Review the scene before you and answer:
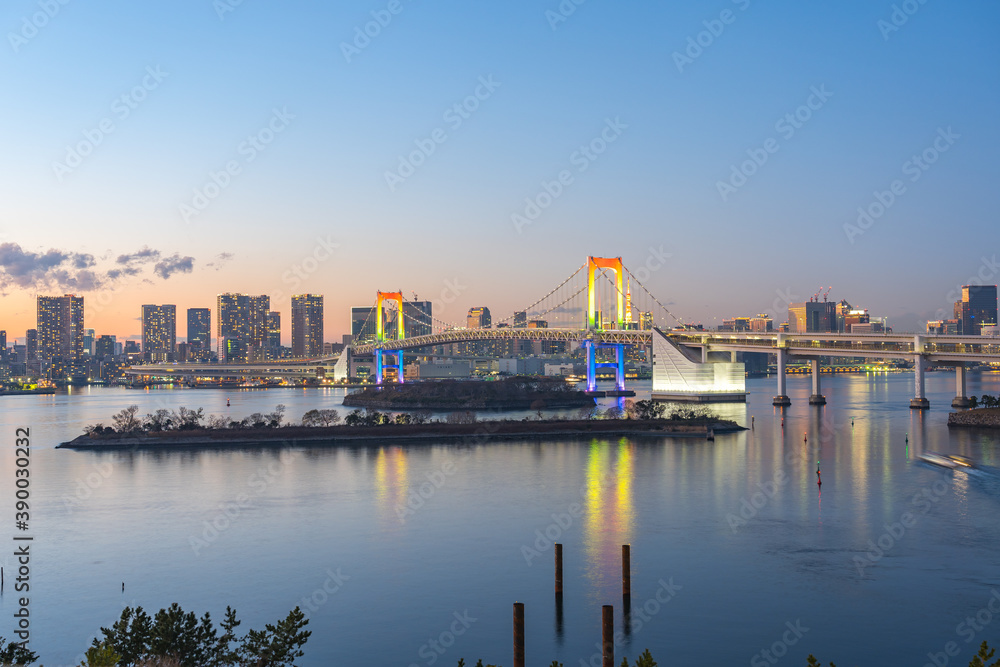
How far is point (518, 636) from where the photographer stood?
7.85m

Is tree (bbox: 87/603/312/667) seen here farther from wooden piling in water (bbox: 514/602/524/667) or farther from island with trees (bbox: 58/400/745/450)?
island with trees (bbox: 58/400/745/450)

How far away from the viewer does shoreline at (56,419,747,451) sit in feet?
84.8

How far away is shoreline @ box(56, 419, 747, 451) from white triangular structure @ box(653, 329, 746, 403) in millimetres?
13324

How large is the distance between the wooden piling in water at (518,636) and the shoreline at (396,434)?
1916 centimetres

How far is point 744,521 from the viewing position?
1450 cm

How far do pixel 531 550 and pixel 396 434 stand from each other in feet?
50.3

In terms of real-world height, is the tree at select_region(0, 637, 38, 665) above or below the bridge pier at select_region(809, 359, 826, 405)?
below

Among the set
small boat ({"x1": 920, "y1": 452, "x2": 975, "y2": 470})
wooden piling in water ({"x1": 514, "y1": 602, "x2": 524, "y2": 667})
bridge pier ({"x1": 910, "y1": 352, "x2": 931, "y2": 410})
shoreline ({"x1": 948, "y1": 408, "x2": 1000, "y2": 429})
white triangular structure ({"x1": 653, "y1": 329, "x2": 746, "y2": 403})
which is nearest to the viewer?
wooden piling in water ({"x1": 514, "y1": 602, "x2": 524, "y2": 667})

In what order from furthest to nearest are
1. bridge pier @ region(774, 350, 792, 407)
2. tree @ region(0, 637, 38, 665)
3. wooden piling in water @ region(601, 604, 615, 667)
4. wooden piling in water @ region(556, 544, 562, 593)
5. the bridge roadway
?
1. bridge pier @ region(774, 350, 792, 407)
2. the bridge roadway
3. wooden piling in water @ region(556, 544, 562, 593)
4. wooden piling in water @ region(601, 604, 615, 667)
5. tree @ region(0, 637, 38, 665)

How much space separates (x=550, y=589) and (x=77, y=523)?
29.1 feet

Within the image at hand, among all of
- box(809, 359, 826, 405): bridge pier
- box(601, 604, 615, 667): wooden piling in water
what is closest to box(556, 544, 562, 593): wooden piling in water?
box(601, 604, 615, 667): wooden piling in water

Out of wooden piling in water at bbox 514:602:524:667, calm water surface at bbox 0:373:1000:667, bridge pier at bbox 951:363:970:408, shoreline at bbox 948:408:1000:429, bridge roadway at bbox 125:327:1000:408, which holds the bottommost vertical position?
calm water surface at bbox 0:373:1000:667

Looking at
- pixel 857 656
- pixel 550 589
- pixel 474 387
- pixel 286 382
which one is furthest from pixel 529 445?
A: pixel 286 382

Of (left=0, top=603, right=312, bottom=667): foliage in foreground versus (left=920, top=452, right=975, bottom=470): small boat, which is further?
(left=920, top=452, right=975, bottom=470): small boat
